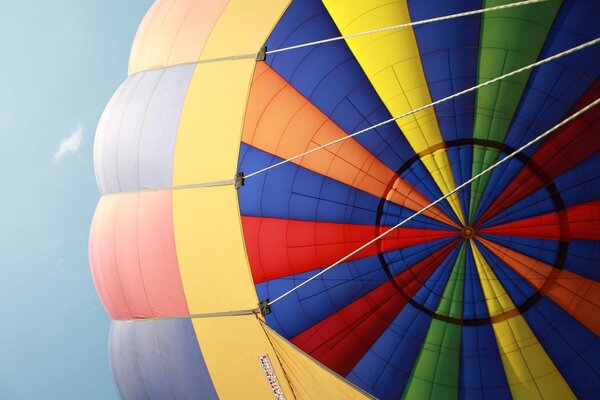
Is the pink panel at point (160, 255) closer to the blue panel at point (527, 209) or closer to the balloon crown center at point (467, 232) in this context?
the balloon crown center at point (467, 232)

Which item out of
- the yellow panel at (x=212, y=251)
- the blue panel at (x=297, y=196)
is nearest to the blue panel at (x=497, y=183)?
the blue panel at (x=297, y=196)

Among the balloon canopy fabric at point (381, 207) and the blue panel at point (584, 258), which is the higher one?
the balloon canopy fabric at point (381, 207)

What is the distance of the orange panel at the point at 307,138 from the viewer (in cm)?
383

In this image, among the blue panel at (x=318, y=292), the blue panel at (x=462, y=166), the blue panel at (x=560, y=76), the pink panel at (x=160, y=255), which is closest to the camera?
the blue panel at (x=560, y=76)

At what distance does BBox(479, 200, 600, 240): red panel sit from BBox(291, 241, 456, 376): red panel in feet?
2.98

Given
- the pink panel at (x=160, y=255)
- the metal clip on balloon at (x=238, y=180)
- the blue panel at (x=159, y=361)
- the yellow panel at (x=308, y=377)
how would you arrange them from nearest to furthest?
1. the yellow panel at (x=308, y=377)
2. the metal clip on balloon at (x=238, y=180)
3. the pink panel at (x=160, y=255)
4. the blue panel at (x=159, y=361)

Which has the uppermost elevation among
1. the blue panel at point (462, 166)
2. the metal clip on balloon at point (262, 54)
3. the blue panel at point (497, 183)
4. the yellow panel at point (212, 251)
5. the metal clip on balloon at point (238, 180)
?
the metal clip on balloon at point (262, 54)

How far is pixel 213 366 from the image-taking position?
4117 millimetres

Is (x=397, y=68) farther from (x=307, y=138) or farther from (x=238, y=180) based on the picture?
(x=238, y=180)

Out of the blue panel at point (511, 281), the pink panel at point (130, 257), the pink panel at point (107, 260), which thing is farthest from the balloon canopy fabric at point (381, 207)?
the pink panel at point (107, 260)

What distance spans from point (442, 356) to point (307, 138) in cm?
213

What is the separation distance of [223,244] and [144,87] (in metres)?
1.85

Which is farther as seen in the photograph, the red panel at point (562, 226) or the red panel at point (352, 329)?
the red panel at point (352, 329)

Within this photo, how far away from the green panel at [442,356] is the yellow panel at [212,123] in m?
2.04
